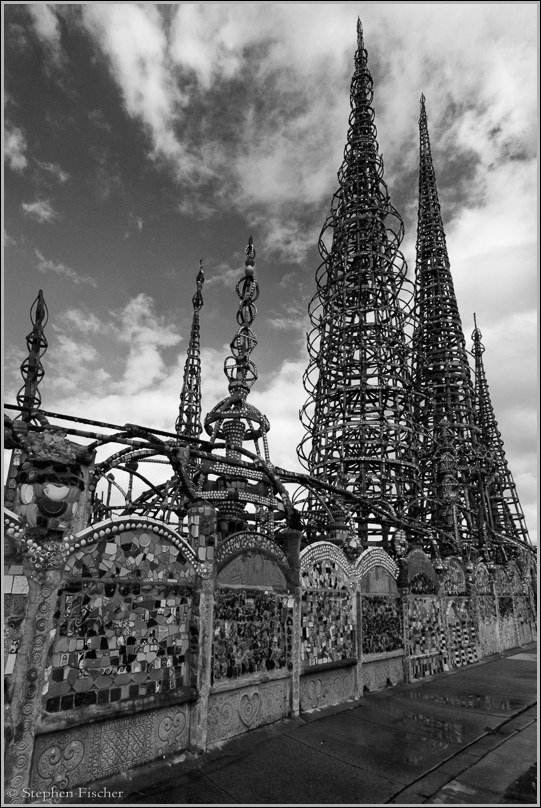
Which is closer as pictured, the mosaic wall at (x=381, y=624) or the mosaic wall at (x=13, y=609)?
the mosaic wall at (x=13, y=609)

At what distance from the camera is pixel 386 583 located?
13.0m

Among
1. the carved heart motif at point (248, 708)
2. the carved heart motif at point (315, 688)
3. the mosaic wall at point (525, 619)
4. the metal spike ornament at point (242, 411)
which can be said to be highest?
the metal spike ornament at point (242, 411)

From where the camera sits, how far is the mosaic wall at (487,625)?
18.5 meters

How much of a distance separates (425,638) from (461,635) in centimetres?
325

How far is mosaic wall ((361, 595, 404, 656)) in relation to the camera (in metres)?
11.8

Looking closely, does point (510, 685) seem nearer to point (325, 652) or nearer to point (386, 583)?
point (386, 583)

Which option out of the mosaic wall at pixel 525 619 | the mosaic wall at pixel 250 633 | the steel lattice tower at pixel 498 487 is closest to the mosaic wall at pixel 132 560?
the mosaic wall at pixel 250 633

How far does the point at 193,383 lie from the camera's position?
33750 millimetres

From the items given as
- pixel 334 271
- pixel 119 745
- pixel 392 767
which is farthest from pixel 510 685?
pixel 334 271

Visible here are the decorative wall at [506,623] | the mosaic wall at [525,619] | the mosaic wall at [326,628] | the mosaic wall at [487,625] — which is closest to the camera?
the mosaic wall at [326,628]

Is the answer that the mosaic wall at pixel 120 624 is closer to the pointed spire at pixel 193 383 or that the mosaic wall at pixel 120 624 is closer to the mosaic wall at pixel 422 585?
the mosaic wall at pixel 422 585

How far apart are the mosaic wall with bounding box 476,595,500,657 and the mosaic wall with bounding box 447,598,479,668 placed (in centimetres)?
100

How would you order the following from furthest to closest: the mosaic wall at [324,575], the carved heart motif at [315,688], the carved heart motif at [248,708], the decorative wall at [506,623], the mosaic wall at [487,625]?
the decorative wall at [506,623] < the mosaic wall at [487,625] < the mosaic wall at [324,575] < the carved heart motif at [315,688] < the carved heart motif at [248,708]

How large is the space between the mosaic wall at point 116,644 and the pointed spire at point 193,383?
23.5m
